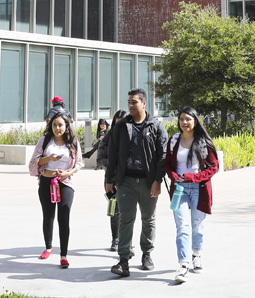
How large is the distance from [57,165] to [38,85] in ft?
65.7

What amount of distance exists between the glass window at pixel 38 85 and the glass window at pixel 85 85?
1.79 metres

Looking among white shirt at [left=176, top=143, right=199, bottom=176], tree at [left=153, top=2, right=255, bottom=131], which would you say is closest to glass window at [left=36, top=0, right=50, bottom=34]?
tree at [left=153, top=2, right=255, bottom=131]

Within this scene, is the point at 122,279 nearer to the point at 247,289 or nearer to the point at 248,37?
the point at 247,289

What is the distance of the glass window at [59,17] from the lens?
35.5 m

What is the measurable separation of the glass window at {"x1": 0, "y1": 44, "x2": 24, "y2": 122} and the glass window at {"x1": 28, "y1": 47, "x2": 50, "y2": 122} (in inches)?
20.2

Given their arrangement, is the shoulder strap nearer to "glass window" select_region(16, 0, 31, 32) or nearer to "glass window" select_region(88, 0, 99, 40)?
"glass window" select_region(16, 0, 31, 32)

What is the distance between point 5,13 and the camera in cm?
3262

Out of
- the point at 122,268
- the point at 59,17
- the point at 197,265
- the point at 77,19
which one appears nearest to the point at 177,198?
the point at 197,265

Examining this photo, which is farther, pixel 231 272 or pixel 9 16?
pixel 9 16

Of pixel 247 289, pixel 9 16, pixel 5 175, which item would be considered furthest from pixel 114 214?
pixel 9 16

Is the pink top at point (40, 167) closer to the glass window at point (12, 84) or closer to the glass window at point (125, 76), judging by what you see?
the glass window at point (12, 84)

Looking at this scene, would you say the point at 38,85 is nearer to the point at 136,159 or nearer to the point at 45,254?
the point at 45,254

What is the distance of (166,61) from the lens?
2227cm

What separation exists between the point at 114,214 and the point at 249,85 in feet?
45.7
